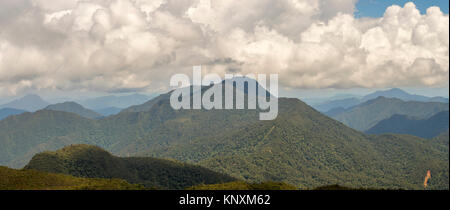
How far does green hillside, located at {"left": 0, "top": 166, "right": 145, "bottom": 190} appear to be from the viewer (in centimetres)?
11581

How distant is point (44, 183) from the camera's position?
404ft

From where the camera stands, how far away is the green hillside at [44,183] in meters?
116
